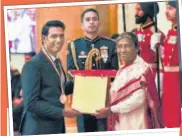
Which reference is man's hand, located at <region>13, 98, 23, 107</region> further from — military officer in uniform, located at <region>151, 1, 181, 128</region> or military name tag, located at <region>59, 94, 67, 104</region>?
military officer in uniform, located at <region>151, 1, 181, 128</region>

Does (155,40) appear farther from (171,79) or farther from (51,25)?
(51,25)

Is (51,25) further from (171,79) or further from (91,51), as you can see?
(171,79)

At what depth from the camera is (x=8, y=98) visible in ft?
1.85

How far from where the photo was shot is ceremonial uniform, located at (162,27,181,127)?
0.56 m

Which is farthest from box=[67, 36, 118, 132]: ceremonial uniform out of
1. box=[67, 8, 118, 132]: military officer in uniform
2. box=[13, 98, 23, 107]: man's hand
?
box=[13, 98, 23, 107]: man's hand

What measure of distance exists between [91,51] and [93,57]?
0.04 ft

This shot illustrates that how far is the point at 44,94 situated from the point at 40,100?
0.5 inches

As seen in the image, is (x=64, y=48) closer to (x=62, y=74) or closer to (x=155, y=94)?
(x=62, y=74)

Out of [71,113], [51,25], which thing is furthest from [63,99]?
[51,25]

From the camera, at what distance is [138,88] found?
1.85 feet

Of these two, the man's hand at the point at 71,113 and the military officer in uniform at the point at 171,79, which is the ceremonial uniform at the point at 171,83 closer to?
the military officer in uniform at the point at 171,79

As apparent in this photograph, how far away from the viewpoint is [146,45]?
1.86ft

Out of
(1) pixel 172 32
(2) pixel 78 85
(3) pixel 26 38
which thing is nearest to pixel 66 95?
(2) pixel 78 85

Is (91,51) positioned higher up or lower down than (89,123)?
higher up
